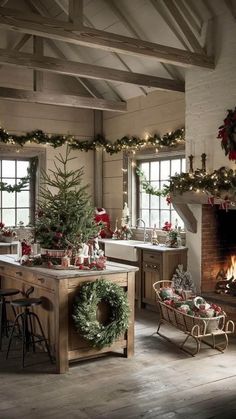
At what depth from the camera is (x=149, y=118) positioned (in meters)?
8.36

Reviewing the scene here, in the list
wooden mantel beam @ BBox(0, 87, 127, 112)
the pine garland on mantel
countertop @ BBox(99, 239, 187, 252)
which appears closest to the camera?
the pine garland on mantel

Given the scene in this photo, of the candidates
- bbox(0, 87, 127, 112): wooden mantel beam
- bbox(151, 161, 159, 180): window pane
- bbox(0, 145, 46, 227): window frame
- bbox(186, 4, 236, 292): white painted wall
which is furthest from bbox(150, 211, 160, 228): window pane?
bbox(0, 145, 46, 227): window frame

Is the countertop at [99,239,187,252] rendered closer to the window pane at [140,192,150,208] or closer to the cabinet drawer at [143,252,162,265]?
the cabinet drawer at [143,252,162,265]

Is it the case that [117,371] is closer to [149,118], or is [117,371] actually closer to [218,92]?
[218,92]

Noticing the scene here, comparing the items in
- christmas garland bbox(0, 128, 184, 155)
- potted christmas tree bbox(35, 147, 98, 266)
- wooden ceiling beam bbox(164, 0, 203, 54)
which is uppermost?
wooden ceiling beam bbox(164, 0, 203, 54)

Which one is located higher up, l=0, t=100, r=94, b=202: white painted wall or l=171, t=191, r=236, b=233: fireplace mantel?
l=0, t=100, r=94, b=202: white painted wall

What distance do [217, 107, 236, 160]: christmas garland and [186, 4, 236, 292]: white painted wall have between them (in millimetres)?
167

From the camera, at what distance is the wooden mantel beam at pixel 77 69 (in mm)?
6324

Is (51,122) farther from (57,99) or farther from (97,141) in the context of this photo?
(57,99)

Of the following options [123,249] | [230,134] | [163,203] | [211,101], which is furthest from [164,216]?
[230,134]

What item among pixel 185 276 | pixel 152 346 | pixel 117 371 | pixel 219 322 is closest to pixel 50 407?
pixel 117 371

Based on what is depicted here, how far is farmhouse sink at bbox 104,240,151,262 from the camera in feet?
25.0

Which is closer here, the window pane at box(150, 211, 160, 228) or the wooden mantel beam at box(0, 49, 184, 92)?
the wooden mantel beam at box(0, 49, 184, 92)

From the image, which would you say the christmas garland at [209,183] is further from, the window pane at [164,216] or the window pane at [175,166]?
the window pane at [164,216]
